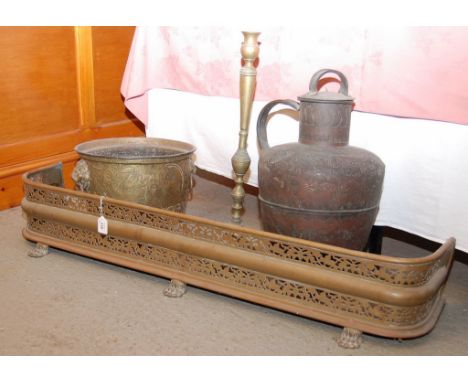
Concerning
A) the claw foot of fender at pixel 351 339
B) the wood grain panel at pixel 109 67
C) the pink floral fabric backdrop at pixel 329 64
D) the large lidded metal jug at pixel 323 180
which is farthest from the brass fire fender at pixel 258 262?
the wood grain panel at pixel 109 67

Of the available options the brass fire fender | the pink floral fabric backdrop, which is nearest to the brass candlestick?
the pink floral fabric backdrop

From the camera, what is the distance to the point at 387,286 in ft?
4.01

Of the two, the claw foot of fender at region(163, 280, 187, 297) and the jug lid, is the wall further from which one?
the jug lid

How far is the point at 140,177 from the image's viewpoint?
1.62 metres

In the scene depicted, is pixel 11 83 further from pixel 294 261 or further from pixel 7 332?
pixel 294 261

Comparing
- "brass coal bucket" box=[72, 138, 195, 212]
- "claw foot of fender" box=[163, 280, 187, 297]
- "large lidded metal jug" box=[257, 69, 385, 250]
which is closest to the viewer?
"large lidded metal jug" box=[257, 69, 385, 250]

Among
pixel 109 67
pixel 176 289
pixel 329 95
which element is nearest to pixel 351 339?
pixel 176 289

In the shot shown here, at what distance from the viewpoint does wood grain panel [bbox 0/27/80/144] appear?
207 cm

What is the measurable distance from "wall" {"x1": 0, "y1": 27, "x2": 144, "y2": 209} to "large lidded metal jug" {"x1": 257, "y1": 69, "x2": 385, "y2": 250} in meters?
1.12

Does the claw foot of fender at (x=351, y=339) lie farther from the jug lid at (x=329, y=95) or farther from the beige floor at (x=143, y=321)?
the jug lid at (x=329, y=95)

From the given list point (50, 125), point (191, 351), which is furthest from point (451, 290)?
point (50, 125)

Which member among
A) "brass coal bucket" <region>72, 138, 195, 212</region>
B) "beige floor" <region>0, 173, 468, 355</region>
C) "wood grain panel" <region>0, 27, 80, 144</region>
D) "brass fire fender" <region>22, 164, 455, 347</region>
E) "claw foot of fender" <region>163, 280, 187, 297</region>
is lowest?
"beige floor" <region>0, 173, 468, 355</region>

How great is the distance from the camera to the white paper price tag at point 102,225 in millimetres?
1572

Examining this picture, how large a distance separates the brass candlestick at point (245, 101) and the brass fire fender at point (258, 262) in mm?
307
